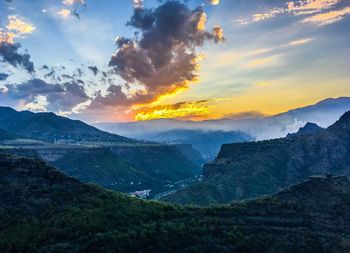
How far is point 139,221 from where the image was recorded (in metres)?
95.6

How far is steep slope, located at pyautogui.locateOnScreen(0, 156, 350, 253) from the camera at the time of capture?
8288 centimetres

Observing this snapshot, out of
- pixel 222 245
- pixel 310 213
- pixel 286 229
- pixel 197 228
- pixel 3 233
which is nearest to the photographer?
pixel 3 233

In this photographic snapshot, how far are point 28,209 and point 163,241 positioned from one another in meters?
31.6

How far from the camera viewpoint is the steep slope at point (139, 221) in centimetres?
8288

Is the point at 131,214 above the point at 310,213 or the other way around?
above

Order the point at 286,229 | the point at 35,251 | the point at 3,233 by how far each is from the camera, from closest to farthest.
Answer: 1. the point at 35,251
2. the point at 3,233
3. the point at 286,229

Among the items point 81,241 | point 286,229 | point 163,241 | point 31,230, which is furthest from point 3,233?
point 286,229

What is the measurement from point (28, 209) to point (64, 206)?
26.0 ft

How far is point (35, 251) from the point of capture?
7725 cm

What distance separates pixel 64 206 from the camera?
9662 cm

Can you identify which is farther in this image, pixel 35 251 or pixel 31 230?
pixel 31 230

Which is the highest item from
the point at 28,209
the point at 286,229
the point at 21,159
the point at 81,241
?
the point at 21,159

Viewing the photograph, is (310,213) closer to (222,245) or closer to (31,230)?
(222,245)

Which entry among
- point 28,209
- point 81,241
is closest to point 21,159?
point 28,209
